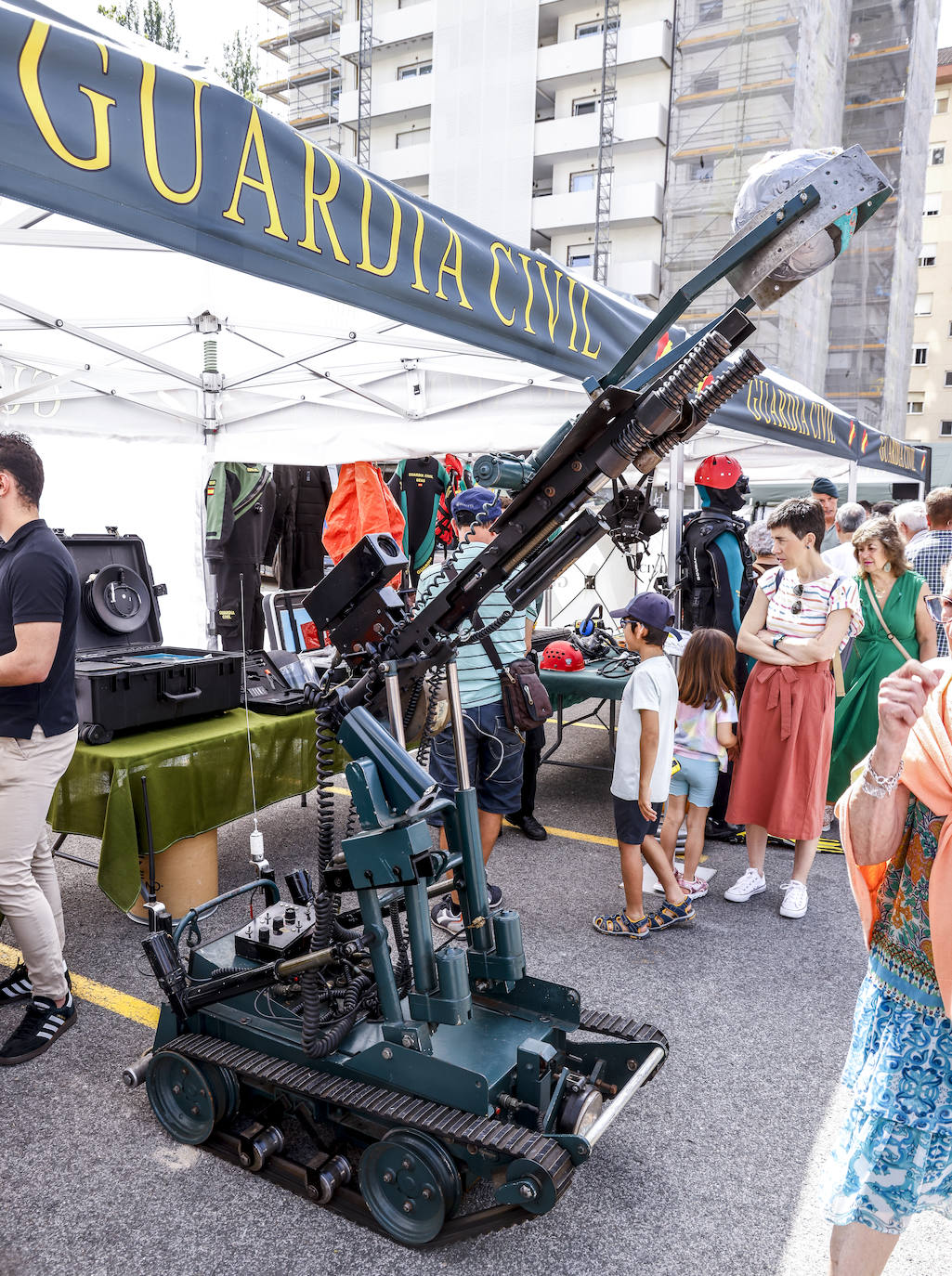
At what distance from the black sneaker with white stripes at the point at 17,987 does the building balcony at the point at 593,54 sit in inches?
1342

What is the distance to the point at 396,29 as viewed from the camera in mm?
32938

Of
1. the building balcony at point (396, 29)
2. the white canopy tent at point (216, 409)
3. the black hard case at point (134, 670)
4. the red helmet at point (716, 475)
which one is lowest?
the black hard case at point (134, 670)

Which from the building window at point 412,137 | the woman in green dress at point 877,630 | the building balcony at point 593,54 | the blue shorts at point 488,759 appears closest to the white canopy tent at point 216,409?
the woman in green dress at point 877,630

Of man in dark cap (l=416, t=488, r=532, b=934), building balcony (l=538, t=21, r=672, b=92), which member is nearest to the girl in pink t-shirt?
man in dark cap (l=416, t=488, r=532, b=934)

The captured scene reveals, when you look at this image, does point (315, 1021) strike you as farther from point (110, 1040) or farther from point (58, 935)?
point (58, 935)

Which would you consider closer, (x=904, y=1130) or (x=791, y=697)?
(x=904, y=1130)

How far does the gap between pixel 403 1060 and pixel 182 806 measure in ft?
5.71

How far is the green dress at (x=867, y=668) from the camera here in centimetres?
502

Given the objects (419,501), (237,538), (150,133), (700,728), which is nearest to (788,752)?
(700,728)

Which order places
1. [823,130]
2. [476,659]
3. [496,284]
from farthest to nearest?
[823,130] < [476,659] < [496,284]

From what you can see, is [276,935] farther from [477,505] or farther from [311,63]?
[311,63]

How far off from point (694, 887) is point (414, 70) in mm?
37833

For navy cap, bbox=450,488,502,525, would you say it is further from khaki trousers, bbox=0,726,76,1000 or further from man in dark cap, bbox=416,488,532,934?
khaki trousers, bbox=0,726,76,1000

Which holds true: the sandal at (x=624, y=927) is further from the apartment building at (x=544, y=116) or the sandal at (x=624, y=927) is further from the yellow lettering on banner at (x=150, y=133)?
the apartment building at (x=544, y=116)
